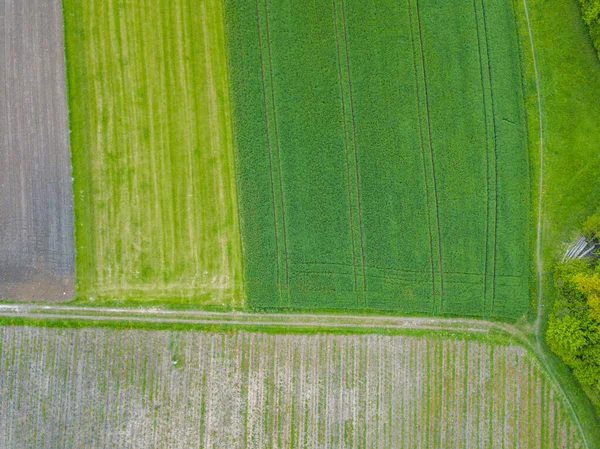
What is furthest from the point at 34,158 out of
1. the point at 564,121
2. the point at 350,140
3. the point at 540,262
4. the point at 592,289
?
the point at 592,289

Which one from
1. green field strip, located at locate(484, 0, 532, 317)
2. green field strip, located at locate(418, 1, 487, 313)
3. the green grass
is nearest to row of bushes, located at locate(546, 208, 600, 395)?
green field strip, located at locate(484, 0, 532, 317)

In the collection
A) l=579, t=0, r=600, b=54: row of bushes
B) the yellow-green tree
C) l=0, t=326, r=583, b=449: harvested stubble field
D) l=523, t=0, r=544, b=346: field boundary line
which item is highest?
l=579, t=0, r=600, b=54: row of bushes

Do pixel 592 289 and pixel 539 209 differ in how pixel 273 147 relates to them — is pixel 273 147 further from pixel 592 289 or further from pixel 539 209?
pixel 592 289

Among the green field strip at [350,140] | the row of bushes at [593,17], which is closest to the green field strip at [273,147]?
the green field strip at [350,140]

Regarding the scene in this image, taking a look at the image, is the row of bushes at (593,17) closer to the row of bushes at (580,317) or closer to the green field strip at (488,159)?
the green field strip at (488,159)

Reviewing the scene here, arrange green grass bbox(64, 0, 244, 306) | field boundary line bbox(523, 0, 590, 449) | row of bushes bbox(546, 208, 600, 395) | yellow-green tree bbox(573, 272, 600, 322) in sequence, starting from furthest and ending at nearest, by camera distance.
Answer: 1. field boundary line bbox(523, 0, 590, 449)
2. green grass bbox(64, 0, 244, 306)
3. row of bushes bbox(546, 208, 600, 395)
4. yellow-green tree bbox(573, 272, 600, 322)

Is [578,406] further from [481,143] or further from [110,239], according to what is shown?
[110,239]

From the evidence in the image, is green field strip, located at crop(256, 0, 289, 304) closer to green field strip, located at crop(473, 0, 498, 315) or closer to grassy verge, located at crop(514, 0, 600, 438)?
green field strip, located at crop(473, 0, 498, 315)
